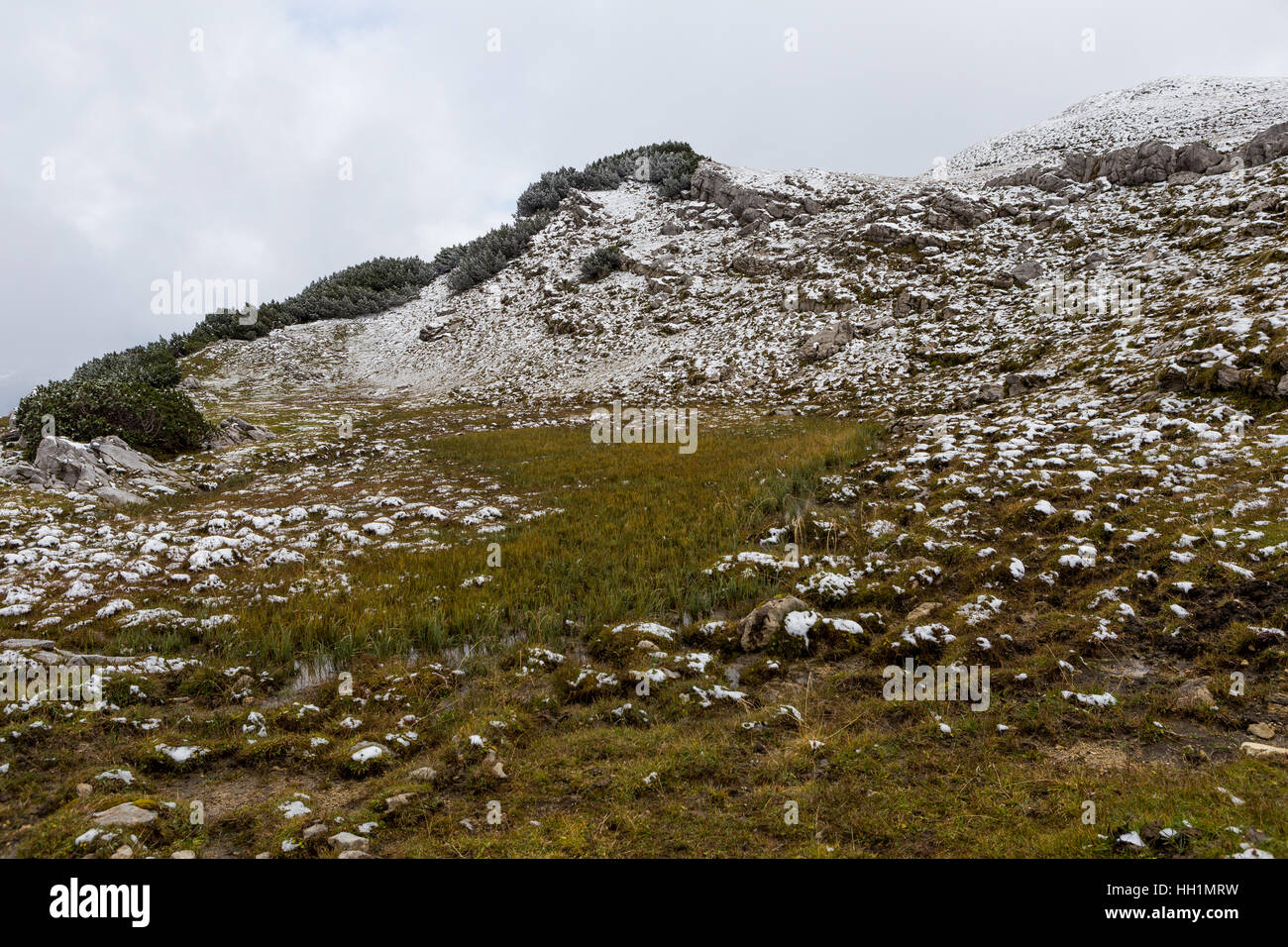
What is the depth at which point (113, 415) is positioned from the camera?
20734 millimetres

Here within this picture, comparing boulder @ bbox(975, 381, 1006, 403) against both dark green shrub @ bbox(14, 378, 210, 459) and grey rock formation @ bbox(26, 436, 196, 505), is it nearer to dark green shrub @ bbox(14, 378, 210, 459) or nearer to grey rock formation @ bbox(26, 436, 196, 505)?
grey rock formation @ bbox(26, 436, 196, 505)

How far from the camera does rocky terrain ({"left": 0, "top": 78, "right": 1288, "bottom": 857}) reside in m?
4.66

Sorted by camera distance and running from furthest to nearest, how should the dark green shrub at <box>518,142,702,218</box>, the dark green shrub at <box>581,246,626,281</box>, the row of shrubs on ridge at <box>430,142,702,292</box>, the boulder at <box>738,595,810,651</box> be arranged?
the dark green shrub at <box>518,142,702,218</box>, the row of shrubs on ridge at <box>430,142,702,292</box>, the dark green shrub at <box>581,246,626,281</box>, the boulder at <box>738,595,810,651</box>

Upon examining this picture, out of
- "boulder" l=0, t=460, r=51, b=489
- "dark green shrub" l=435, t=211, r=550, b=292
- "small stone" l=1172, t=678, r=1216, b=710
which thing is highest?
"dark green shrub" l=435, t=211, r=550, b=292

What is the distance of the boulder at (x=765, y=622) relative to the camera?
26.1 feet

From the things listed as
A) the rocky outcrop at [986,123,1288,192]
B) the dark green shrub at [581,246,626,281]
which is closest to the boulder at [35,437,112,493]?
the dark green shrub at [581,246,626,281]

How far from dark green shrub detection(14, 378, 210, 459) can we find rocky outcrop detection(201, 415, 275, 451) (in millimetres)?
578

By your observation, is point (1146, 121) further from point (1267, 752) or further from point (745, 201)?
point (1267, 752)

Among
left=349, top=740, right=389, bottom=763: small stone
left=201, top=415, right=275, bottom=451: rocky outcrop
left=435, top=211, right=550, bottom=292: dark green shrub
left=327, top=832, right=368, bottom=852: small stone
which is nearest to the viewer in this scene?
left=327, top=832, right=368, bottom=852: small stone

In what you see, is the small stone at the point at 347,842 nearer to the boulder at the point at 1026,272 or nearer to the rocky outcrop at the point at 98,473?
the rocky outcrop at the point at 98,473

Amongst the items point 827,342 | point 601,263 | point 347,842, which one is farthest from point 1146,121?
point 347,842

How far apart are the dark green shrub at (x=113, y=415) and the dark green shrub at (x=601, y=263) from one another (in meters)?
30.6

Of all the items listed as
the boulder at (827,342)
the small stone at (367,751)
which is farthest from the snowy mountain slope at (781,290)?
the small stone at (367,751)

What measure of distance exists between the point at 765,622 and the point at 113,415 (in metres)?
25.5
